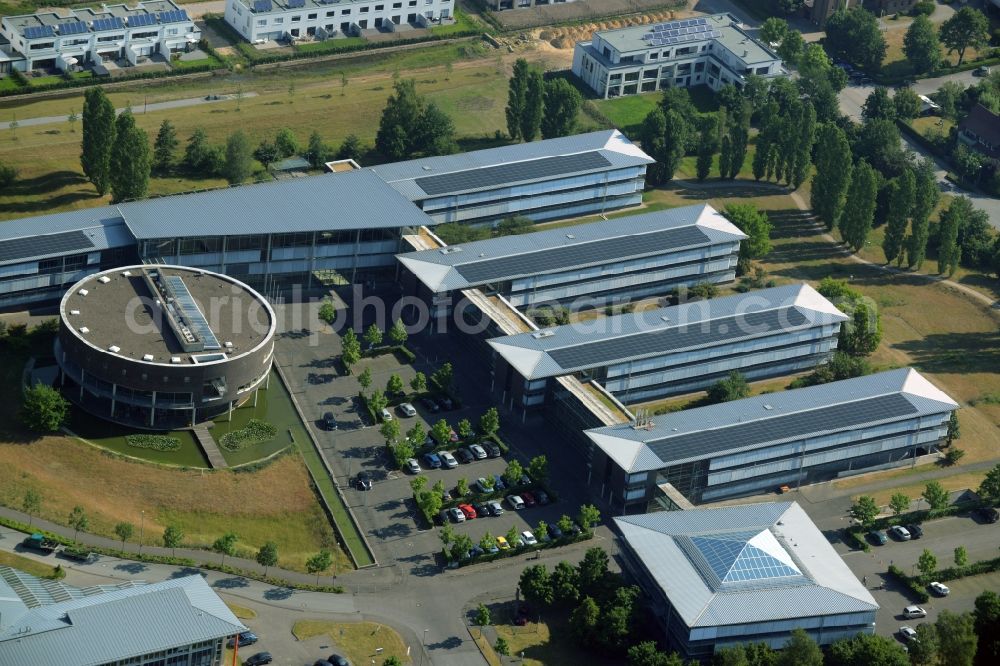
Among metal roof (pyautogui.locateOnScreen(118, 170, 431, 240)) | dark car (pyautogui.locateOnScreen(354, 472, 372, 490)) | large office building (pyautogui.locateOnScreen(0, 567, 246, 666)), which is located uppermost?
metal roof (pyautogui.locateOnScreen(118, 170, 431, 240))

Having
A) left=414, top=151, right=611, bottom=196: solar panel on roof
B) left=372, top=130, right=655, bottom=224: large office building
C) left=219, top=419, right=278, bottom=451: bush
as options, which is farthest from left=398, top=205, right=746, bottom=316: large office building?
left=219, top=419, right=278, bottom=451: bush

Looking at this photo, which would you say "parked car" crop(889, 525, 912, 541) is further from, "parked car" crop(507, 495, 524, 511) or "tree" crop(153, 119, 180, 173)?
"tree" crop(153, 119, 180, 173)

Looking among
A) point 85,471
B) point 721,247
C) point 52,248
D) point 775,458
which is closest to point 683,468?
point 775,458

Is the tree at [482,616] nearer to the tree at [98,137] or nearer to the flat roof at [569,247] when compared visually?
the flat roof at [569,247]

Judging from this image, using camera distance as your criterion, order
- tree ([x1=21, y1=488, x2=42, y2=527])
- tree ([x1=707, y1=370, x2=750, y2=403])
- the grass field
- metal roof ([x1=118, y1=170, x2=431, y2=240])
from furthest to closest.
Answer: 1. metal roof ([x1=118, y1=170, x2=431, y2=240])
2. tree ([x1=707, y1=370, x2=750, y2=403])
3. tree ([x1=21, y1=488, x2=42, y2=527])
4. the grass field

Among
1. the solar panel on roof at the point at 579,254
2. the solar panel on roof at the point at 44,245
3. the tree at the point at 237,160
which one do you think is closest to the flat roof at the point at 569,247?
the solar panel on roof at the point at 579,254

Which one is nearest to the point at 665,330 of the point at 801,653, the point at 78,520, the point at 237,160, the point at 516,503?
the point at 516,503
